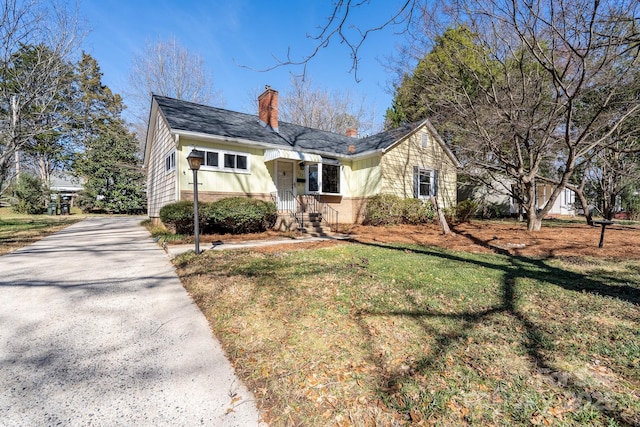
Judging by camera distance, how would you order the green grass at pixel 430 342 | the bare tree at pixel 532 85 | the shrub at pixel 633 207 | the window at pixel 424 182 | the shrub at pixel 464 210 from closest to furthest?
1. the green grass at pixel 430 342
2. the bare tree at pixel 532 85
3. the window at pixel 424 182
4. the shrub at pixel 464 210
5. the shrub at pixel 633 207

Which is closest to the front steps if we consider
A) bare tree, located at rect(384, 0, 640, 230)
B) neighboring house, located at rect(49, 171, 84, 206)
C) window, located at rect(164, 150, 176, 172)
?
window, located at rect(164, 150, 176, 172)

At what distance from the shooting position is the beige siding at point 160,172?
11.0 m

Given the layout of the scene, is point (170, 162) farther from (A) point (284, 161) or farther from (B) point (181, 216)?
(A) point (284, 161)

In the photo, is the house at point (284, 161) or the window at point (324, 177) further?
the window at point (324, 177)

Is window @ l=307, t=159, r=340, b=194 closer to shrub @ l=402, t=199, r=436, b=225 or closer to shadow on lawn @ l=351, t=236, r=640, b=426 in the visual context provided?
shrub @ l=402, t=199, r=436, b=225

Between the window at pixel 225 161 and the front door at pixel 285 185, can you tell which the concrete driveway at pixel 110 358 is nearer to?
the window at pixel 225 161

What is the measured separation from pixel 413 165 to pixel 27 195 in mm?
26369

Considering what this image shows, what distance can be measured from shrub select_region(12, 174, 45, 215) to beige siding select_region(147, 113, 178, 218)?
12.1 m

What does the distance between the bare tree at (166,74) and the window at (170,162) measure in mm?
14003

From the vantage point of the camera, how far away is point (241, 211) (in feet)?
30.5

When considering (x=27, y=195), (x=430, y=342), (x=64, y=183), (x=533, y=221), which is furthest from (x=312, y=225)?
(x=64, y=183)

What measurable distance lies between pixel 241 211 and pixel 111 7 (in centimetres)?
790

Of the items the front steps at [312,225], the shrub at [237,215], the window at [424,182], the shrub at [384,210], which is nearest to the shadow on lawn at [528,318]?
the front steps at [312,225]

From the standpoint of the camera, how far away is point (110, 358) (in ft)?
8.34
